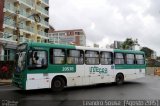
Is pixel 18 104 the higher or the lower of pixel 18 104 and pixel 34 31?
the lower

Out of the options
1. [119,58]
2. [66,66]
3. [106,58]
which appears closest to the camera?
[66,66]

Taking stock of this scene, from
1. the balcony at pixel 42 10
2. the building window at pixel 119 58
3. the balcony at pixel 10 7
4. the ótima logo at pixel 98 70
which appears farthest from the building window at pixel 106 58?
the balcony at pixel 42 10

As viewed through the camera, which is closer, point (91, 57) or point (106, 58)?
point (91, 57)

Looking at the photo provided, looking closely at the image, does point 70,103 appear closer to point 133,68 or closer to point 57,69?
point 57,69

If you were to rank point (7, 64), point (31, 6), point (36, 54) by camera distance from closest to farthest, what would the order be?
point (36, 54) → point (7, 64) → point (31, 6)

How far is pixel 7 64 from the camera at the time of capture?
92.6ft

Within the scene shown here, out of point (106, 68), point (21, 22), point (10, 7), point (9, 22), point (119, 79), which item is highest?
point (10, 7)

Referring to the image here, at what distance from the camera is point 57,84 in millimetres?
16797

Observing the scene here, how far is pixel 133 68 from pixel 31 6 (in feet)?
129

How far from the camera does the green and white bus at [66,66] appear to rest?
15520 millimetres

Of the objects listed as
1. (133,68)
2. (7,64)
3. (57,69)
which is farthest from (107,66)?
(7,64)

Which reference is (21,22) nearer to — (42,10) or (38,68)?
(42,10)

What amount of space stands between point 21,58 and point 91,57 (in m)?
5.22

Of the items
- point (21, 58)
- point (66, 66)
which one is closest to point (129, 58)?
point (66, 66)
